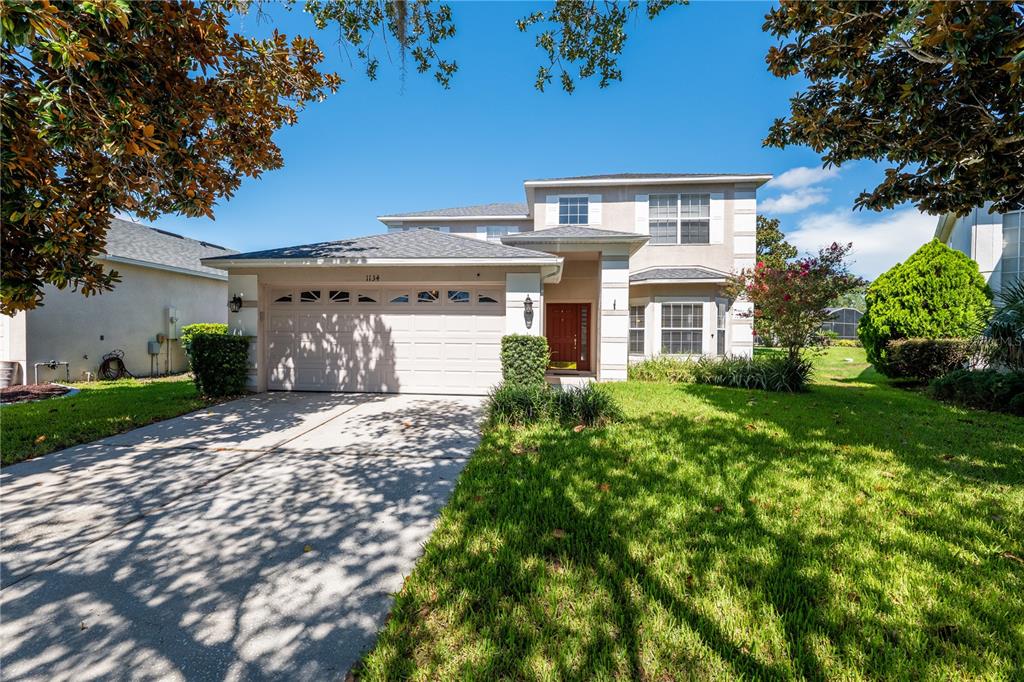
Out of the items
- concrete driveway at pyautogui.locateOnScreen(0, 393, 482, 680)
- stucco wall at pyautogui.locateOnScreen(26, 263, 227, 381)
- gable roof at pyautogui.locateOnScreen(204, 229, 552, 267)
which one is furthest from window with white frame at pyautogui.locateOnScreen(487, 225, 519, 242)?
concrete driveway at pyautogui.locateOnScreen(0, 393, 482, 680)

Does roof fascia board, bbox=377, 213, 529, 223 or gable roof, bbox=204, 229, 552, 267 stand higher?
roof fascia board, bbox=377, 213, 529, 223

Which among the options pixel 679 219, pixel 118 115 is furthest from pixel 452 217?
pixel 118 115

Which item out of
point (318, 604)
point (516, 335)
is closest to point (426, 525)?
point (318, 604)

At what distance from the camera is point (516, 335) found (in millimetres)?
8555

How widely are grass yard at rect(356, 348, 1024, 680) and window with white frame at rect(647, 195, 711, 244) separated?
33.5ft

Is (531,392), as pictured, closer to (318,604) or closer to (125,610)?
(318,604)

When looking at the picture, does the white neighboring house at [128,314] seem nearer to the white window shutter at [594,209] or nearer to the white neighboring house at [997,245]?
the white window shutter at [594,209]

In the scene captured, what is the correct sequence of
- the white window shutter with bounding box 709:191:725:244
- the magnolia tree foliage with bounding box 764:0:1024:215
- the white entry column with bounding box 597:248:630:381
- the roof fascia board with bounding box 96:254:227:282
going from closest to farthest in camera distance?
the magnolia tree foliage with bounding box 764:0:1024:215 → the white entry column with bounding box 597:248:630:381 → the roof fascia board with bounding box 96:254:227:282 → the white window shutter with bounding box 709:191:725:244

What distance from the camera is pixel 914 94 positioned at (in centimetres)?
445

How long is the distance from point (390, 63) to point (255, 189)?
3.32m

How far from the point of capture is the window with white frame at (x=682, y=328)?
1265 centimetres

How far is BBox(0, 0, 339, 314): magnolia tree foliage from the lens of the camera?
12.0 ft

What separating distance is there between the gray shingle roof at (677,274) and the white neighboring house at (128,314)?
47.7ft

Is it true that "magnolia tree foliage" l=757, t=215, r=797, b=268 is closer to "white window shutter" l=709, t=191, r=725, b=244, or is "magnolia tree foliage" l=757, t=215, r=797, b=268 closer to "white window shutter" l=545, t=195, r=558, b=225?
"white window shutter" l=709, t=191, r=725, b=244
